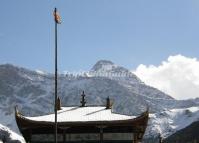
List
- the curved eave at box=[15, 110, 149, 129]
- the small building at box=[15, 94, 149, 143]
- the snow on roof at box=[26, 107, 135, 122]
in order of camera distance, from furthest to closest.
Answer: the snow on roof at box=[26, 107, 135, 122]
the small building at box=[15, 94, 149, 143]
the curved eave at box=[15, 110, 149, 129]

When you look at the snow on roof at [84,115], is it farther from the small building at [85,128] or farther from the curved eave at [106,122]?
the curved eave at [106,122]

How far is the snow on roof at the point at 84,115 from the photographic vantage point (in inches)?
1982

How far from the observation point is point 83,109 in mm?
55938

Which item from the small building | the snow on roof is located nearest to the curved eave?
the small building

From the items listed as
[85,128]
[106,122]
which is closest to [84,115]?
[85,128]

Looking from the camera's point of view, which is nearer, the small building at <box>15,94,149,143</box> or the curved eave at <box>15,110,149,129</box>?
the curved eave at <box>15,110,149,129</box>

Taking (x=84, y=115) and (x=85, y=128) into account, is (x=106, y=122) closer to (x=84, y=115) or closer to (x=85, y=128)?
(x=85, y=128)

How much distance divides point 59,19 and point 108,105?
18224 millimetres

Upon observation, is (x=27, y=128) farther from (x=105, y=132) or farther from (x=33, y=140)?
(x=105, y=132)

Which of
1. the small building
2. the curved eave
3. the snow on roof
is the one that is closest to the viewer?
the curved eave

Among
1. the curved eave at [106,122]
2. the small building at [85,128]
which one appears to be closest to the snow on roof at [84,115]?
the small building at [85,128]

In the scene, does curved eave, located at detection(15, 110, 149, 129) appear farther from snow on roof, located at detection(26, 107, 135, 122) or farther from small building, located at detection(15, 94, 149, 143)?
snow on roof, located at detection(26, 107, 135, 122)

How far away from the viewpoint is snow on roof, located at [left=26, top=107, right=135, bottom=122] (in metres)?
50.3

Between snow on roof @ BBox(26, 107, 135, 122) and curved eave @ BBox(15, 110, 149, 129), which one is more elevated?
snow on roof @ BBox(26, 107, 135, 122)
